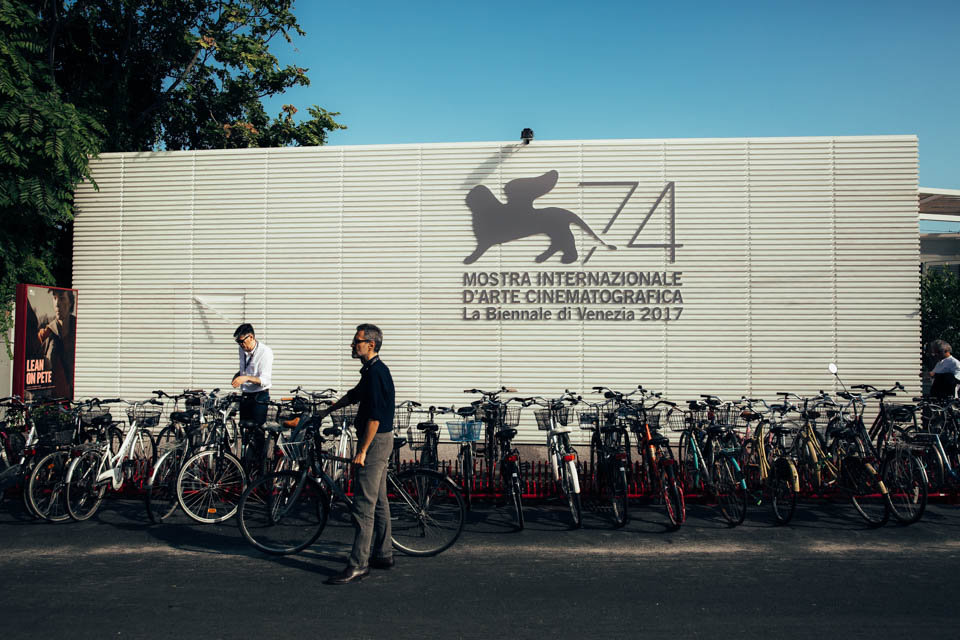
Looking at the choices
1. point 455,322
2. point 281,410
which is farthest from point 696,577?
point 455,322

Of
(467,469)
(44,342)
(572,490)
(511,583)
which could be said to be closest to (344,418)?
(467,469)

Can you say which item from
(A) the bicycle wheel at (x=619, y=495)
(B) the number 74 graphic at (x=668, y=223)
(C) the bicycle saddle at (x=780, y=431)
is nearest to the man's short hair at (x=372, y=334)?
(A) the bicycle wheel at (x=619, y=495)

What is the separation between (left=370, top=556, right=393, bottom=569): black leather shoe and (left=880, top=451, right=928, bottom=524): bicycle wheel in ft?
16.8

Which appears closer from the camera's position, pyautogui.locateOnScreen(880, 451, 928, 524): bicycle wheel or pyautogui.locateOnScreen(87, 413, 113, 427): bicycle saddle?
pyautogui.locateOnScreen(880, 451, 928, 524): bicycle wheel

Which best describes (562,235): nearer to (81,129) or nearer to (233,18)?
(81,129)

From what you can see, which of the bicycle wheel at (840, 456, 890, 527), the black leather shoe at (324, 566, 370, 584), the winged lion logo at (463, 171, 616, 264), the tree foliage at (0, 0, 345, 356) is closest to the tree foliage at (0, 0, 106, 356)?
the tree foliage at (0, 0, 345, 356)

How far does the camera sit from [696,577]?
5.12 metres

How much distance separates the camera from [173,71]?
14234mm

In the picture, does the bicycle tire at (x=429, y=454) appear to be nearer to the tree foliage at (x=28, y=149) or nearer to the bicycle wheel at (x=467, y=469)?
the bicycle wheel at (x=467, y=469)

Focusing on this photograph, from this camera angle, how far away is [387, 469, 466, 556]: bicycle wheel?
565cm

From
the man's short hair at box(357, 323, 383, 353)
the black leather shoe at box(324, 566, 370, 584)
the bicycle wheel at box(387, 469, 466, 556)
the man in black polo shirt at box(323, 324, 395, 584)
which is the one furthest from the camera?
the bicycle wheel at box(387, 469, 466, 556)

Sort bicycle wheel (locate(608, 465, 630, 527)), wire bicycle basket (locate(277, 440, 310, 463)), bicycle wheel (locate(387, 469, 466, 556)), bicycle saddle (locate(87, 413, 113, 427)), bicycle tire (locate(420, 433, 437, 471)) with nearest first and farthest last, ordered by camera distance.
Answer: bicycle wheel (locate(387, 469, 466, 556)) < wire bicycle basket (locate(277, 440, 310, 463)) < bicycle wheel (locate(608, 465, 630, 527)) < bicycle tire (locate(420, 433, 437, 471)) < bicycle saddle (locate(87, 413, 113, 427))

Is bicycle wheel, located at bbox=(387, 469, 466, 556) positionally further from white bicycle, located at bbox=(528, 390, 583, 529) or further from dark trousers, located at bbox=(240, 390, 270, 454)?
dark trousers, located at bbox=(240, 390, 270, 454)

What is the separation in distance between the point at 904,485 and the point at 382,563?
541 centimetres
